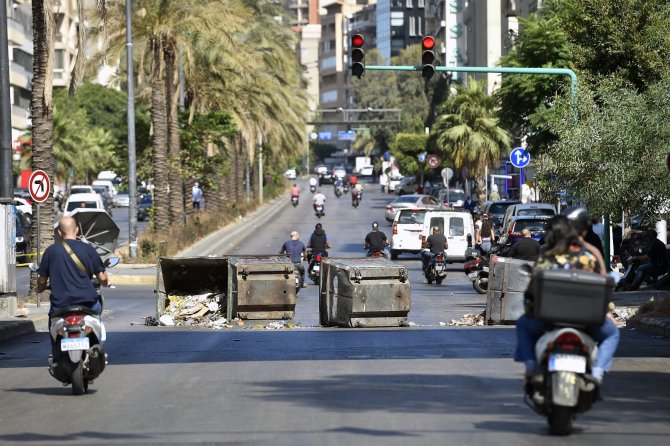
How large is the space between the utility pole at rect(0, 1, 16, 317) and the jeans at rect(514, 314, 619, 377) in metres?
14.6

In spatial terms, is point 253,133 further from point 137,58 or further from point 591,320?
point 591,320

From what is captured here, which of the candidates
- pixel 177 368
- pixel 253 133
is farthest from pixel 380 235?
pixel 253 133

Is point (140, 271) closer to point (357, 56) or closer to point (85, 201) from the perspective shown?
point (357, 56)

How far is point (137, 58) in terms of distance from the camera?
49750 mm

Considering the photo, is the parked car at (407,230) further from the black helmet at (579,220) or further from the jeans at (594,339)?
the jeans at (594,339)

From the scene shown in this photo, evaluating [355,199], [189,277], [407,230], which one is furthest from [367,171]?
[189,277]

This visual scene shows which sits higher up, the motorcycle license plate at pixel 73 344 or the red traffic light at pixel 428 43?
the red traffic light at pixel 428 43

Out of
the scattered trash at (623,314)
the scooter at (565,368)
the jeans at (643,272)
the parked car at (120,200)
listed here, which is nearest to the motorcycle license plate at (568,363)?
the scooter at (565,368)

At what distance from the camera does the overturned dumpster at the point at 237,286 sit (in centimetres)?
2334

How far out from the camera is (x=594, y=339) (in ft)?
31.7

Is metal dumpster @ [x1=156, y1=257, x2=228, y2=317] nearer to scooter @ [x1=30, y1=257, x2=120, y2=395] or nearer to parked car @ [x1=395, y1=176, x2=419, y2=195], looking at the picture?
scooter @ [x1=30, y1=257, x2=120, y2=395]

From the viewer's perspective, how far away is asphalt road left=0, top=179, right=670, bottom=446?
9.83m

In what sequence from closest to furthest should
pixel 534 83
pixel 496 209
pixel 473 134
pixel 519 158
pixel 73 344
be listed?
1. pixel 73 344
2. pixel 519 158
3. pixel 534 83
4. pixel 496 209
5. pixel 473 134

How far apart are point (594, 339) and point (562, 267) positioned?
0.57 metres
